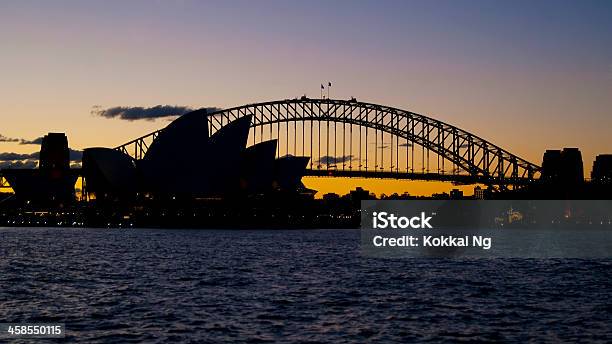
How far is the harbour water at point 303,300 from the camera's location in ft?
106

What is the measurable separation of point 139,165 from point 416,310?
123166mm

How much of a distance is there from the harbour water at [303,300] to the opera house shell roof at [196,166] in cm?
7948

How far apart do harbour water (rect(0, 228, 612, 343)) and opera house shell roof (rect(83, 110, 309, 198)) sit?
79.5m

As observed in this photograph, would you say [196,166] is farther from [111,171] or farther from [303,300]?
[303,300]

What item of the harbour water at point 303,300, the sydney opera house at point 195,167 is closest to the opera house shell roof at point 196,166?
the sydney opera house at point 195,167

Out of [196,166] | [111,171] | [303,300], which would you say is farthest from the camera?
[111,171]

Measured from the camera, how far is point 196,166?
502 feet

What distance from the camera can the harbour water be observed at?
32438 mm

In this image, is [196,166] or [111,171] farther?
[111,171]

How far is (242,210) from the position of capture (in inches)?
6678

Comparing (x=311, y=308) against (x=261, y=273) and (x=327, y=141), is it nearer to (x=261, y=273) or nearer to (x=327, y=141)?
(x=261, y=273)

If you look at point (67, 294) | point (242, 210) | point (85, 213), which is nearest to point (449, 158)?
point (242, 210)

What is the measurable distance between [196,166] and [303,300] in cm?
11290

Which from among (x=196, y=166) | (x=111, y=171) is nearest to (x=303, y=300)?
(x=196, y=166)
